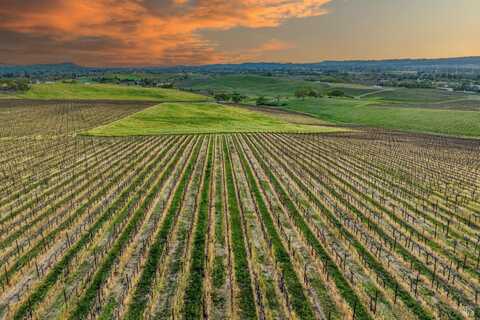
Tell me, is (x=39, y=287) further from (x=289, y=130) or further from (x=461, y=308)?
(x=289, y=130)

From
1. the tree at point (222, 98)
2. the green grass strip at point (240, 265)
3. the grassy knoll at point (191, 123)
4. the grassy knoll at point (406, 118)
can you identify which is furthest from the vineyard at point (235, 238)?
the tree at point (222, 98)

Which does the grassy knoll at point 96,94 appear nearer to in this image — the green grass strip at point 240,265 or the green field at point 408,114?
the green field at point 408,114

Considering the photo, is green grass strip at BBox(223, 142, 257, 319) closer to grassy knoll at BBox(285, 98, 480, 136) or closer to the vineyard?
the vineyard

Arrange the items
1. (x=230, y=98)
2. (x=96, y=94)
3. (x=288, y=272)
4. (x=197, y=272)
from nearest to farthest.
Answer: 1. (x=197, y=272)
2. (x=288, y=272)
3. (x=96, y=94)
4. (x=230, y=98)

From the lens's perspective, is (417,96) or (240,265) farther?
(417,96)

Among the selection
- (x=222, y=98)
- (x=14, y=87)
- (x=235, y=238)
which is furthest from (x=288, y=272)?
(x=14, y=87)

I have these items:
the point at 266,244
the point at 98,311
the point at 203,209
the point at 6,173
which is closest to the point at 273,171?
the point at 203,209

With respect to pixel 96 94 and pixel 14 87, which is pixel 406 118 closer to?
pixel 96 94
